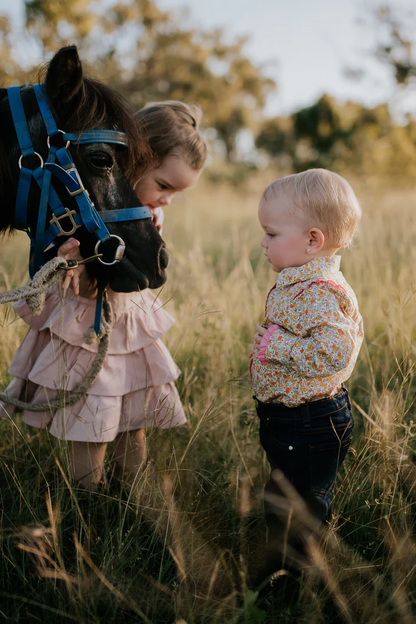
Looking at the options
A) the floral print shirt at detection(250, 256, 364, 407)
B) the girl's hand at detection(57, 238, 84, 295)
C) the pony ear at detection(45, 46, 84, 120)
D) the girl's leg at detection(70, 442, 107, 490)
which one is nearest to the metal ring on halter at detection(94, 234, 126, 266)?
the girl's hand at detection(57, 238, 84, 295)

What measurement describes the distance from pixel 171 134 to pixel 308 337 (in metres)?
1.39

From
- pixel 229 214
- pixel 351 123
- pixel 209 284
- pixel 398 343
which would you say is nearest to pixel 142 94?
pixel 351 123

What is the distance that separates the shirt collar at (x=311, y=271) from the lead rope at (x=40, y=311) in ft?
2.76

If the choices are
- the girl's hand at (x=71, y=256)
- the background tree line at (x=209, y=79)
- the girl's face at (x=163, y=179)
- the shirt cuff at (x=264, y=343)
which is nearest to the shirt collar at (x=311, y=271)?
the shirt cuff at (x=264, y=343)

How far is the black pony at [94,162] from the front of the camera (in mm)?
1829

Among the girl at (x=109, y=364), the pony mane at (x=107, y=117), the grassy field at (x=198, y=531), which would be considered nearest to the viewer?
the grassy field at (x=198, y=531)

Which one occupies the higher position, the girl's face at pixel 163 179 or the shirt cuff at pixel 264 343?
the girl's face at pixel 163 179

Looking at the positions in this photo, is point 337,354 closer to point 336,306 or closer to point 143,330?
point 336,306

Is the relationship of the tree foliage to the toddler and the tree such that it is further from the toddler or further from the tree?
the toddler

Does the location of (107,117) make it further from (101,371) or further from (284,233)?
(101,371)

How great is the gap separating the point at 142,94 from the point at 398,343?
21820mm

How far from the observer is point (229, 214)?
10.6 m

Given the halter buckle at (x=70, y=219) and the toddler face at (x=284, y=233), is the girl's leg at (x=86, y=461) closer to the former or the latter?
the halter buckle at (x=70, y=219)

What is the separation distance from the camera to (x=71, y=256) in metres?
1.96
